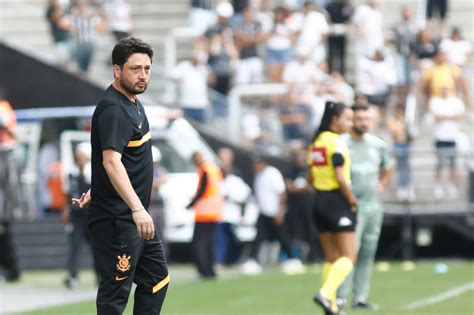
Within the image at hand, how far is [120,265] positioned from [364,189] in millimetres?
6165

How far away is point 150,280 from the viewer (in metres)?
9.24

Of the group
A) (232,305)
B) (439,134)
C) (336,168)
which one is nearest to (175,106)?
(439,134)

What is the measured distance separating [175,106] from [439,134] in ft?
16.5

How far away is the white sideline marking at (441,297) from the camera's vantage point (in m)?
15.3

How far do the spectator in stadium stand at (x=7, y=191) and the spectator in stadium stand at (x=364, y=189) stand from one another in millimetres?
8223

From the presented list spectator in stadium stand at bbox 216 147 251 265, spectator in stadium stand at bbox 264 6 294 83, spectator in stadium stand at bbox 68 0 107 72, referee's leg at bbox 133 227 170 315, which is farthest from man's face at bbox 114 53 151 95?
spectator in stadium stand at bbox 68 0 107 72

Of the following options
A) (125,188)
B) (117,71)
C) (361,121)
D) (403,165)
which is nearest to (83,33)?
(403,165)

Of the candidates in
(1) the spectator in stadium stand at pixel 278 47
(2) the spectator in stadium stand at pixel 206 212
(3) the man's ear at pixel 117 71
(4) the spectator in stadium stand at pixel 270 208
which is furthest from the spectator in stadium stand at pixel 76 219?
(3) the man's ear at pixel 117 71

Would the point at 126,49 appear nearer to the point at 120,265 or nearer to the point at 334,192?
the point at 120,265

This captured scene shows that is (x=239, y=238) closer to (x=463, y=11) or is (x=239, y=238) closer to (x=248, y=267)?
(x=248, y=267)

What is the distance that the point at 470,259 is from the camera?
24.9 meters

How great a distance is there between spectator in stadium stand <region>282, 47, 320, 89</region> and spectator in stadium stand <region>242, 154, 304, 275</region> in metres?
2.18

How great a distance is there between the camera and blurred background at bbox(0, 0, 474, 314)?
78.6 feet

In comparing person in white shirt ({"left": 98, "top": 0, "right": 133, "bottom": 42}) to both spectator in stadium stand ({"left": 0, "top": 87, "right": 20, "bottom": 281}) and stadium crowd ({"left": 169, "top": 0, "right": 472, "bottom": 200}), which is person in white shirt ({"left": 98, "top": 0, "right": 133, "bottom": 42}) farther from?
spectator in stadium stand ({"left": 0, "top": 87, "right": 20, "bottom": 281})
